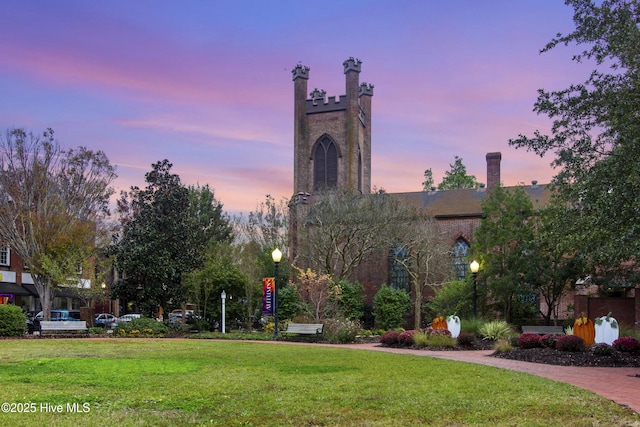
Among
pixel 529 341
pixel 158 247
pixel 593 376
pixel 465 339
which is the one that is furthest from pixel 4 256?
pixel 593 376

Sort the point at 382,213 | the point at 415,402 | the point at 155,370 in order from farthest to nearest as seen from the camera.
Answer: the point at 382,213
the point at 155,370
the point at 415,402

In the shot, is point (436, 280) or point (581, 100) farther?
point (436, 280)

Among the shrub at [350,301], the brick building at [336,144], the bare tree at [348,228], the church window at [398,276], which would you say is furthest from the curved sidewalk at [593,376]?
the brick building at [336,144]

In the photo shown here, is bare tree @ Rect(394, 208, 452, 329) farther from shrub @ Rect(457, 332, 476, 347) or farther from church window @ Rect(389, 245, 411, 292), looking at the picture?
shrub @ Rect(457, 332, 476, 347)

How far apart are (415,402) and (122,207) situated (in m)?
52.0

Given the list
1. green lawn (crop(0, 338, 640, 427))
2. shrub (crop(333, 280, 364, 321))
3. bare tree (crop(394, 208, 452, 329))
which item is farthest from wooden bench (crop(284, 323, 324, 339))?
shrub (crop(333, 280, 364, 321))

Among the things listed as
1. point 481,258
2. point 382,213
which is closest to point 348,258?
point 382,213

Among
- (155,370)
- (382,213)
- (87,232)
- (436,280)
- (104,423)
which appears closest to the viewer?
(104,423)

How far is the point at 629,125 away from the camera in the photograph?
44.1ft

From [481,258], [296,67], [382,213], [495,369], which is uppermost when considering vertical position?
[296,67]

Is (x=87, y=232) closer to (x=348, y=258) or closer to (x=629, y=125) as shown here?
(x=348, y=258)

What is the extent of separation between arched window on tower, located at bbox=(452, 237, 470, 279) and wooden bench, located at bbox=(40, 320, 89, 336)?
79.0 feet

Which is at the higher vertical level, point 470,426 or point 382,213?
point 382,213

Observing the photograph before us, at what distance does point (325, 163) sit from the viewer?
54844 millimetres
